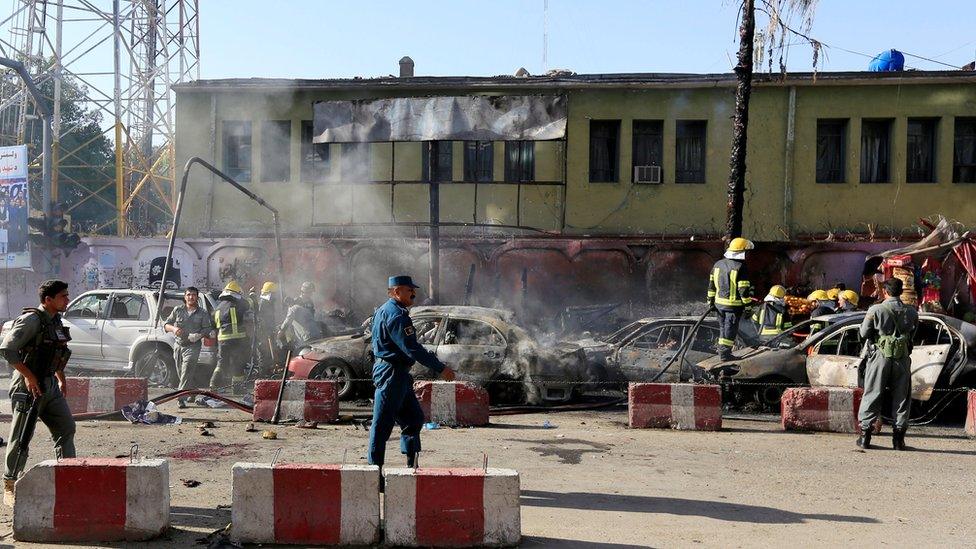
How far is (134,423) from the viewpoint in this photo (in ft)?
33.9

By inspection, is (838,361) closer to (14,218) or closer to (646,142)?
(646,142)

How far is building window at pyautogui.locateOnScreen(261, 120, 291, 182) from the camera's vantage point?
74.4ft

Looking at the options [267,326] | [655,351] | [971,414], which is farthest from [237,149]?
[971,414]

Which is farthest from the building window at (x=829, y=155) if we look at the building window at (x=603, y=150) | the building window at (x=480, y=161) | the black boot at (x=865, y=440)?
the black boot at (x=865, y=440)

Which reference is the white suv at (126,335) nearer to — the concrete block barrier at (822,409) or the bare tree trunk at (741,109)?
the concrete block barrier at (822,409)

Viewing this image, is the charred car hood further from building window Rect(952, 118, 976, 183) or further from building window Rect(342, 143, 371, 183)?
building window Rect(952, 118, 976, 183)

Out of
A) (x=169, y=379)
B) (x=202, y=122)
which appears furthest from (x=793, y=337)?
(x=202, y=122)

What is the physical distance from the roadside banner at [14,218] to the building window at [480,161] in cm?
1067

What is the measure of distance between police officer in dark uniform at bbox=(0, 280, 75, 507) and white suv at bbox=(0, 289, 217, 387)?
7.02m

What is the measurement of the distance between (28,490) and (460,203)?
55.7ft

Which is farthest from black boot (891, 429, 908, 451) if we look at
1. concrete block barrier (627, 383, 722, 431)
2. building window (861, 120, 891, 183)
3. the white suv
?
building window (861, 120, 891, 183)

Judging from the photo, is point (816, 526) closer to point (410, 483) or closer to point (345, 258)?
point (410, 483)

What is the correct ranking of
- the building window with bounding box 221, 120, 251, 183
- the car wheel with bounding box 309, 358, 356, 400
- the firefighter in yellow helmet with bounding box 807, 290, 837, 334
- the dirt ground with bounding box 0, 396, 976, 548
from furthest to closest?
the building window with bounding box 221, 120, 251, 183, the car wheel with bounding box 309, 358, 356, 400, the firefighter in yellow helmet with bounding box 807, 290, 837, 334, the dirt ground with bounding box 0, 396, 976, 548

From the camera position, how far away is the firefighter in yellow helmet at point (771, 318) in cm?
1325
